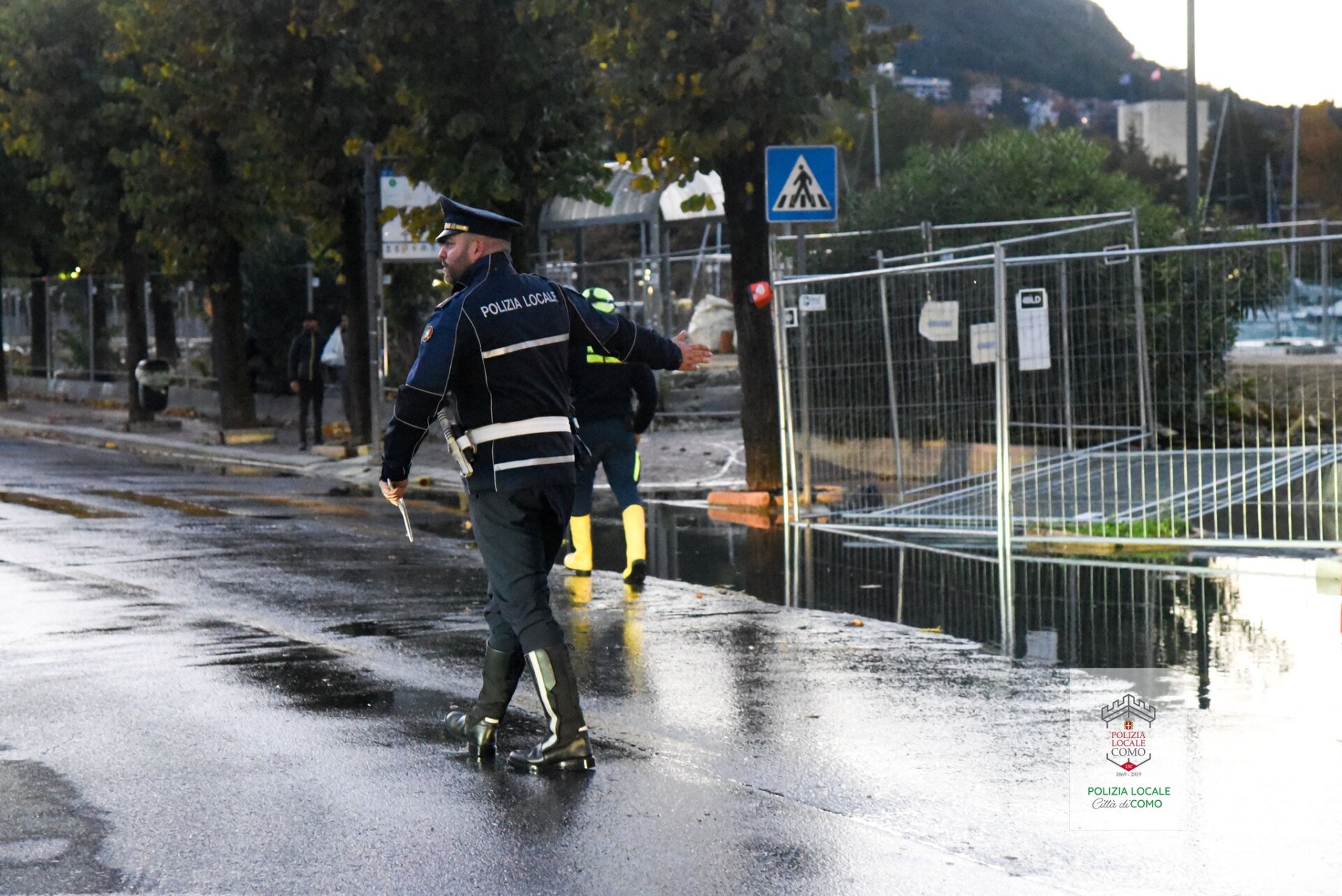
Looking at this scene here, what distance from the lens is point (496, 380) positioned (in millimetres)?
6504

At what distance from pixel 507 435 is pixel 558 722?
3.44ft

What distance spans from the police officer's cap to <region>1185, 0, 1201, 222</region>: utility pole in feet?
76.7

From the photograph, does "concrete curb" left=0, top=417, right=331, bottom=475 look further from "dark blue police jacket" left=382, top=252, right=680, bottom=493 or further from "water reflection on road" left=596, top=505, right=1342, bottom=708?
"dark blue police jacket" left=382, top=252, right=680, bottom=493

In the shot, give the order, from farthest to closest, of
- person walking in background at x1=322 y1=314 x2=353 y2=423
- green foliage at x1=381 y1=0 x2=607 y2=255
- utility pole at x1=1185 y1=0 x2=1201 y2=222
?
utility pole at x1=1185 y1=0 x2=1201 y2=222 < person walking in background at x1=322 y1=314 x2=353 y2=423 < green foliage at x1=381 y1=0 x2=607 y2=255

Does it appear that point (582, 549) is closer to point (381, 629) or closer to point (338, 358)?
point (381, 629)

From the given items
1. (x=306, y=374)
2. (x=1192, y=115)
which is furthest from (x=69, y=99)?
(x=1192, y=115)

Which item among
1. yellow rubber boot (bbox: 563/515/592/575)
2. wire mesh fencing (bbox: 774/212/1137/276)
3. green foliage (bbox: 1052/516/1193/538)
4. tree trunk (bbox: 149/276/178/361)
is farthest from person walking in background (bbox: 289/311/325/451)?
green foliage (bbox: 1052/516/1193/538)

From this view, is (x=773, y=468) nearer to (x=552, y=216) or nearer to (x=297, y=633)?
(x=297, y=633)

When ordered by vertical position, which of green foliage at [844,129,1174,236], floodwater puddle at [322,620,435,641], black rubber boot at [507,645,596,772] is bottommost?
floodwater puddle at [322,620,435,641]

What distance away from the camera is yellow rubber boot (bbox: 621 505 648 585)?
11242mm

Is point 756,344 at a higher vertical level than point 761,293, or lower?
lower

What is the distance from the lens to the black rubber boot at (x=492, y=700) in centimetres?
671

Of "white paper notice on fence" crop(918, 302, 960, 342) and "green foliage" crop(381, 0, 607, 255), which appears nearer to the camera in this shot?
"white paper notice on fence" crop(918, 302, 960, 342)

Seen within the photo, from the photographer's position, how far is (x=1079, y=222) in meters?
20.7
